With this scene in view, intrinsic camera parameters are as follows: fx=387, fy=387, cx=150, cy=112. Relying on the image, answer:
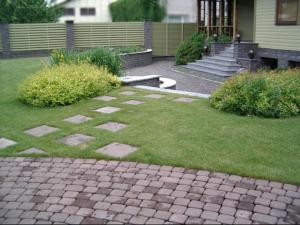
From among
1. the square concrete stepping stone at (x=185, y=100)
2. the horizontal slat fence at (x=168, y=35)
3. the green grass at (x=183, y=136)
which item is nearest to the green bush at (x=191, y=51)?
the horizontal slat fence at (x=168, y=35)

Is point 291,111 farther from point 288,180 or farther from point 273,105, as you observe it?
point 288,180

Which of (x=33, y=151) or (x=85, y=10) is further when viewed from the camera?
(x=85, y=10)

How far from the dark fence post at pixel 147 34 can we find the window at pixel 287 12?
7.89 metres

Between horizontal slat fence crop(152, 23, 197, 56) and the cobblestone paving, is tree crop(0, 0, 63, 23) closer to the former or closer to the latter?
horizontal slat fence crop(152, 23, 197, 56)

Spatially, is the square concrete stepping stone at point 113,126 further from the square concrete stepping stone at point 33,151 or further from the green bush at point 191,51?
the green bush at point 191,51

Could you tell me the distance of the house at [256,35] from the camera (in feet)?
41.8

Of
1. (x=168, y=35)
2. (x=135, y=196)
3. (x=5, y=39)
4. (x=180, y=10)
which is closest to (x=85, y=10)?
(x=180, y=10)

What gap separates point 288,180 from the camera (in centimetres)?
422

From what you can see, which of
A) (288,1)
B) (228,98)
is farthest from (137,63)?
(228,98)

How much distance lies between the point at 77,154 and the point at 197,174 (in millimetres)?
1679

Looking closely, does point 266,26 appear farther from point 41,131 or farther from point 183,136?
point 41,131

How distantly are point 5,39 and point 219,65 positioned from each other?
10.4m

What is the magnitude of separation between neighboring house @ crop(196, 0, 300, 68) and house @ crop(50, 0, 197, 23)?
24.9ft

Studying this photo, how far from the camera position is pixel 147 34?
19812mm
